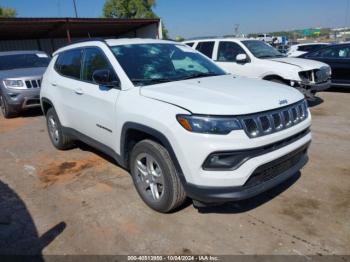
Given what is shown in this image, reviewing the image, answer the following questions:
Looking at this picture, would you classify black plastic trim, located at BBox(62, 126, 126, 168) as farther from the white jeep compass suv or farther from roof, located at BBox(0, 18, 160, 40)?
roof, located at BBox(0, 18, 160, 40)

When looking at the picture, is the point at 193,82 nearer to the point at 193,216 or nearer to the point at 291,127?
the point at 291,127

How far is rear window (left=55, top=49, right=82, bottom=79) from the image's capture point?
487 centimetres

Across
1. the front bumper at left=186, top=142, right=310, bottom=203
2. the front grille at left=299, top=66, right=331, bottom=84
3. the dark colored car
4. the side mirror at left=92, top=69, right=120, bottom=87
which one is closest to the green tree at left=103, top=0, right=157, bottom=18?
the dark colored car

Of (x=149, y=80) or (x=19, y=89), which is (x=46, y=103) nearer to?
(x=149, y=80)

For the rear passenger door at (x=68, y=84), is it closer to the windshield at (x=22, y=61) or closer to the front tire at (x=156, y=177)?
the front tire at (x=156, y=177)

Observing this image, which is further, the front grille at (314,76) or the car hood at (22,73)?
the car hood at (22,73)

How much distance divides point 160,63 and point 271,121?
5.49 ft

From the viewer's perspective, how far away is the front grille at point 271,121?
9.73 ft

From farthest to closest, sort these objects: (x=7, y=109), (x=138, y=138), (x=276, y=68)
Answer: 1. (x=7, y=109)
2. (x=276, y=68)
3. (x=138, y=138)

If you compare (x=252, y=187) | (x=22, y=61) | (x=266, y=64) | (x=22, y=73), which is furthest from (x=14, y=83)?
(x=252, y=187)

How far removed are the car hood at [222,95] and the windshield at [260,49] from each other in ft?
16.9

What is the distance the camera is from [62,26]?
2197 centimetres

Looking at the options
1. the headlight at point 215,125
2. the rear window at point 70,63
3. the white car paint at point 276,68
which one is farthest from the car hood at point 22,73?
the headlight at point 215,125

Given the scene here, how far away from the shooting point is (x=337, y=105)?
8711mm
